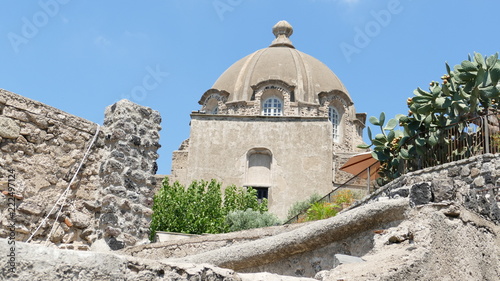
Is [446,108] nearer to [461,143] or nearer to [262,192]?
[461,143]

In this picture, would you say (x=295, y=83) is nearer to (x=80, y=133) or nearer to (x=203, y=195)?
(x=203, y=195)

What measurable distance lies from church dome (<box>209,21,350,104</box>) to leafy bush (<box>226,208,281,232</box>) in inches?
507

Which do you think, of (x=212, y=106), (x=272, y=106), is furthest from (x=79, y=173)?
(x=212, y=106)

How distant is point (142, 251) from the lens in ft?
→ 25.3

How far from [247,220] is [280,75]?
1427 cm

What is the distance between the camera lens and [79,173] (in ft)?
25.1

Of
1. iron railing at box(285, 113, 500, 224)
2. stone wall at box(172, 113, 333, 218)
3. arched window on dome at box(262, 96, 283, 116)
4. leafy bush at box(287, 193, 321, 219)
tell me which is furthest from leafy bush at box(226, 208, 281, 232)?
arched window on dome at box(262, 96, 283, 116)

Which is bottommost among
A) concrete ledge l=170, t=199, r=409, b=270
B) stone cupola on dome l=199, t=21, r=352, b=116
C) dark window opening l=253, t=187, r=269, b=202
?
concrete ledge l=170, t=199, r=409, b=270

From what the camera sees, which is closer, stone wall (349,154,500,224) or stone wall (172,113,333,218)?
stone wall (349,154,500,224)

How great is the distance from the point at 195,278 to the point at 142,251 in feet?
14.5

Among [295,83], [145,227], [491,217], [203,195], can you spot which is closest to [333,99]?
[295,83]

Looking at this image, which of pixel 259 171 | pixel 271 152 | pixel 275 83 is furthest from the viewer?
pixel 275 83

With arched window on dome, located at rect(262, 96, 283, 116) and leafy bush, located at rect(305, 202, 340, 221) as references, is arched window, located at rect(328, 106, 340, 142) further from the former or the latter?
leafy bush, located at rect(305, 202, 340, 221)

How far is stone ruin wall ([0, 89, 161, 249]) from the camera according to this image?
280 inches
